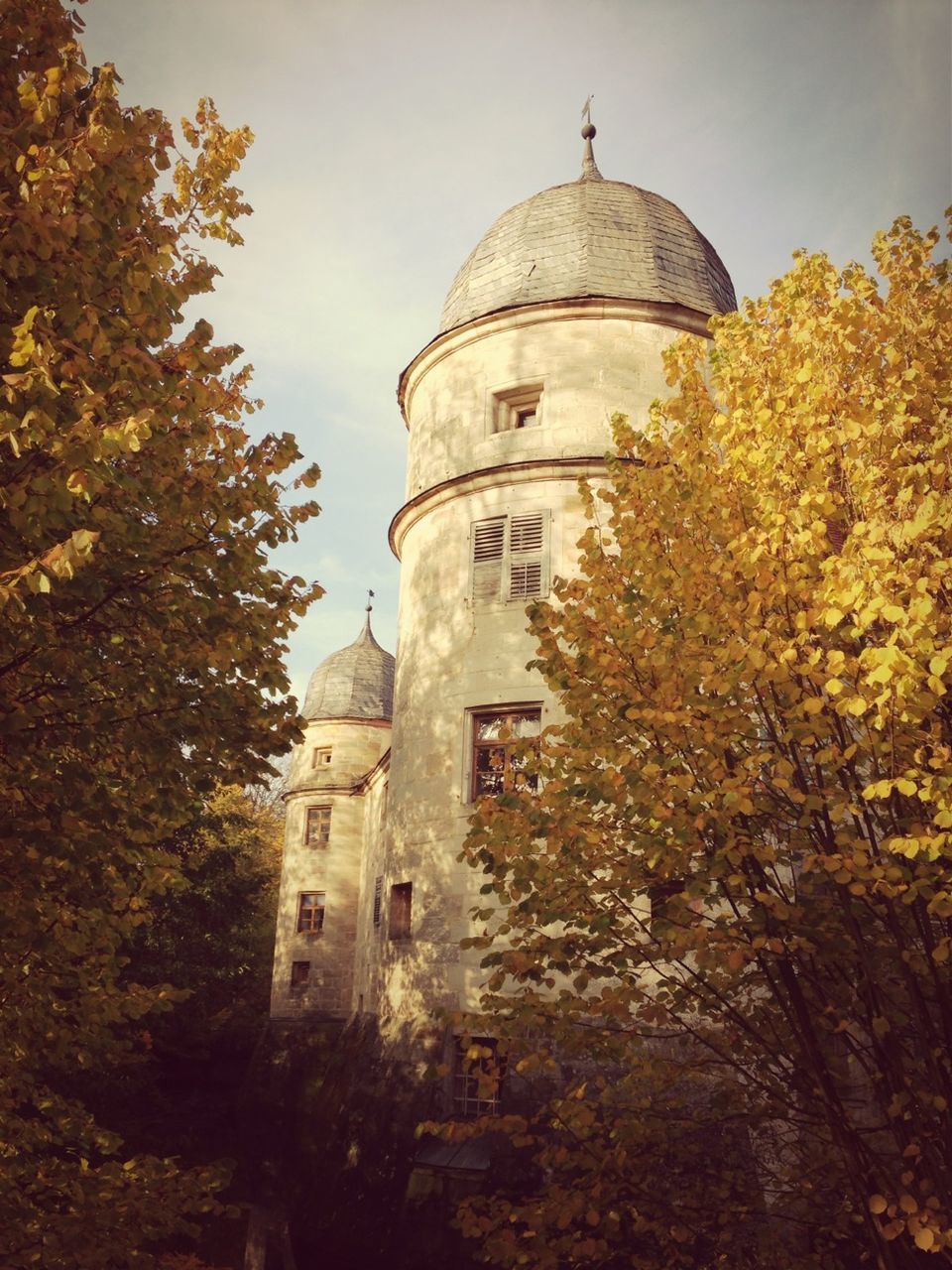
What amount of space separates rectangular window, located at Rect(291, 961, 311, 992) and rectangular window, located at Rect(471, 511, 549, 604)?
20.3m

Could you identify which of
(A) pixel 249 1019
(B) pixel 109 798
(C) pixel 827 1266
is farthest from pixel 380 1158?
(A) pixel 249 1019

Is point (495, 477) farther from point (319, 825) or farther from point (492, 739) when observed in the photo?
point (319, 825)

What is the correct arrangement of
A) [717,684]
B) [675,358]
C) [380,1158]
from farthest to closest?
[380,1158], [675,358], [717,684]

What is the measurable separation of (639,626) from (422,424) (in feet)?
35.2

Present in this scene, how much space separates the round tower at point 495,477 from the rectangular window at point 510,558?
0.02m

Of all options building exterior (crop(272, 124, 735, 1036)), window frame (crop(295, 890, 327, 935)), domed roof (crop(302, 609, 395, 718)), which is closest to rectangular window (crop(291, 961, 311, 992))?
window frame (crop(295, 890, 327, 935))

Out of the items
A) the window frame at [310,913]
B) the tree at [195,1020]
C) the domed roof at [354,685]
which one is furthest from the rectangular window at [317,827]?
the domed roof at [354,685]

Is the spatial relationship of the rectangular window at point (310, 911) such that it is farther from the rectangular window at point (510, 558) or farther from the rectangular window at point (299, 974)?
the rectangular window at point (510, 558)

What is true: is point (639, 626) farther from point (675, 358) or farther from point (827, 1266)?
point (827, 1266)

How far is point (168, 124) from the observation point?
239 inches

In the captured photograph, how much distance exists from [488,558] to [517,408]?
2870 mm

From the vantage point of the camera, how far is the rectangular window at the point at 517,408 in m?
15.2

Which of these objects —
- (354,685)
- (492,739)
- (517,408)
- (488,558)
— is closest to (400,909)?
(492,739)

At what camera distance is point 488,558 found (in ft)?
47.2
